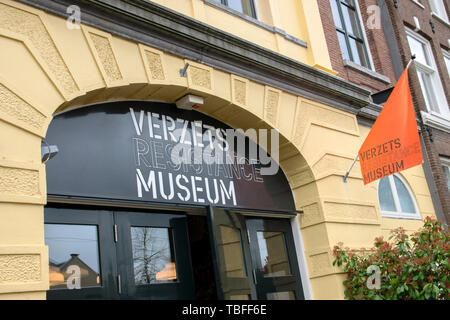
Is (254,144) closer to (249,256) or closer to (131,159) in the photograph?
(249,256)

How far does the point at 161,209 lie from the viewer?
610cm

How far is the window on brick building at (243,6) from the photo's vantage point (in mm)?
8025

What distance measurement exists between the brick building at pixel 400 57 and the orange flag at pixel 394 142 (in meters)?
2.37

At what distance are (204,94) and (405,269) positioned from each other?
3584mm

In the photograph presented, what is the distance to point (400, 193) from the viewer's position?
398 inches

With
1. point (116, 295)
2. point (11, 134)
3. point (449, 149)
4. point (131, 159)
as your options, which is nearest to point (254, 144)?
point (131, 159)

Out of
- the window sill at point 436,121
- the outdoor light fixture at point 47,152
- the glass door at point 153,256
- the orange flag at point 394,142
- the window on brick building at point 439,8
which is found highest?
the window on brick building at point 439,8

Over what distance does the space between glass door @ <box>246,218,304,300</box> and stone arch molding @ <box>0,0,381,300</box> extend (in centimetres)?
29

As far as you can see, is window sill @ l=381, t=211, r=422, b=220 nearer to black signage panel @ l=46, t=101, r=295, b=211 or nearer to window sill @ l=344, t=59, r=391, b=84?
black signage panel @ l=46, t=101, r=295, b=211

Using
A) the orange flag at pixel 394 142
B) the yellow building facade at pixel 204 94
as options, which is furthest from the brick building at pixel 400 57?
the orange flag at pixel 394 142

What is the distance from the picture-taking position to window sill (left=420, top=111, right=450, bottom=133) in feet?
39.0

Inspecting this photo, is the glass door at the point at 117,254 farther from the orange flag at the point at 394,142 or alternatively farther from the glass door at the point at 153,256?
the orange flag at the point at 394,142

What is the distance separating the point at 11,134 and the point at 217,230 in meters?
2.89
